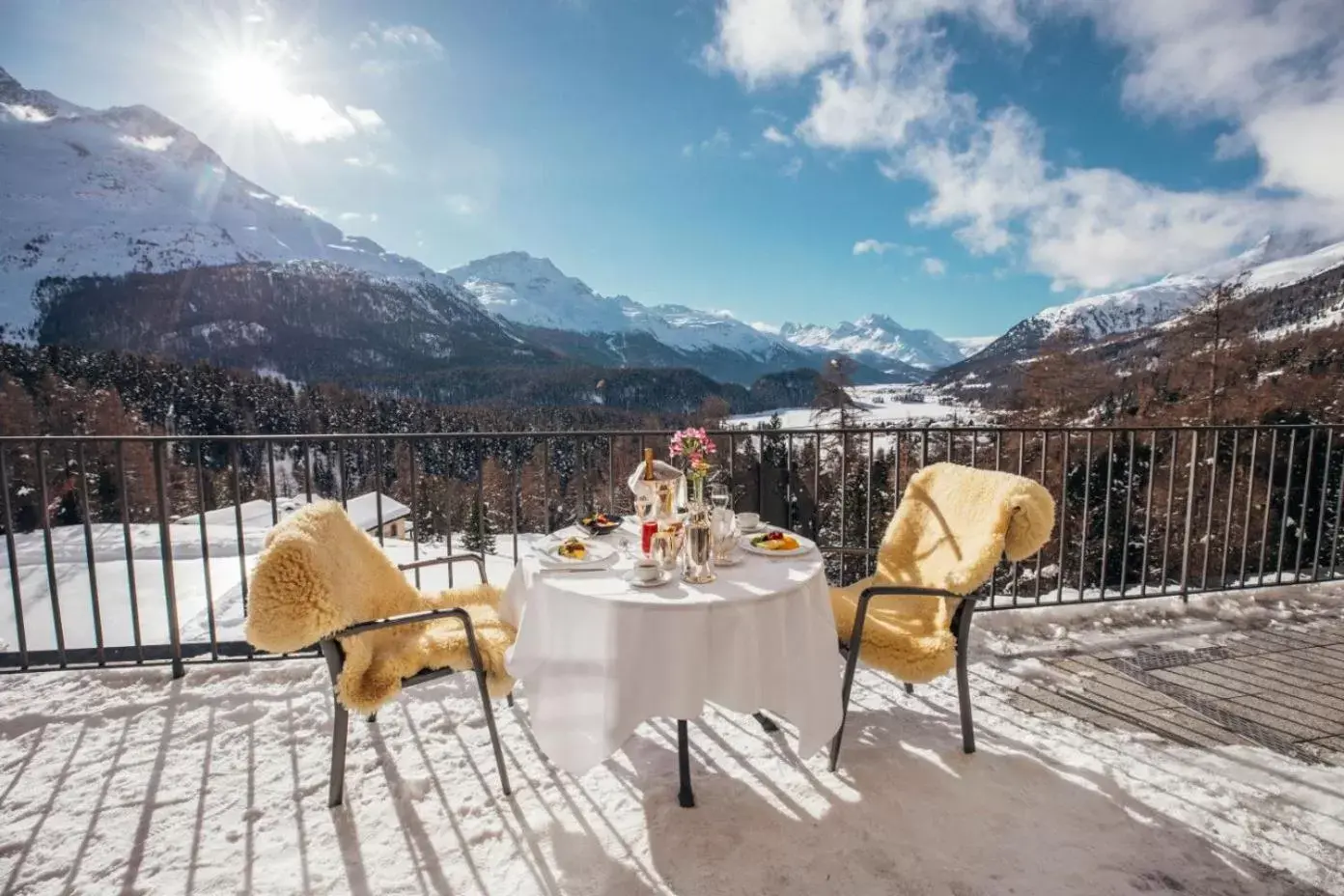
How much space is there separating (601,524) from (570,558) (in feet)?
1.44

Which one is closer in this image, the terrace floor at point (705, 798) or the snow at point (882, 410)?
the terrace floor at point (705, 798)

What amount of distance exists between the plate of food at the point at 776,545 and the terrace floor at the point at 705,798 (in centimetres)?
77

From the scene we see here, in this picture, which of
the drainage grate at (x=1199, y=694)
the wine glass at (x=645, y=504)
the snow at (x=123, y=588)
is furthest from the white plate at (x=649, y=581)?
the drainage grate at (x=1199, y=694)

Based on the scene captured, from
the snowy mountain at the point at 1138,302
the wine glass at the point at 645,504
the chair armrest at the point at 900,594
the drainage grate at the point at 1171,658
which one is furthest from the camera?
the snowy mountain at the point at 1138,302

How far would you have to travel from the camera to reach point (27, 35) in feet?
33.8

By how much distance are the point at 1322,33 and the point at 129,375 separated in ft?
158

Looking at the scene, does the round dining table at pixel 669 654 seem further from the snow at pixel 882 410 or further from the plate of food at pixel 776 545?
the snow at pixel 882 410

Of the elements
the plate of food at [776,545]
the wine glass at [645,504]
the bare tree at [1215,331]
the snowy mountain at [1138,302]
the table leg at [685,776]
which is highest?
the snowy mountain at [1138,302]

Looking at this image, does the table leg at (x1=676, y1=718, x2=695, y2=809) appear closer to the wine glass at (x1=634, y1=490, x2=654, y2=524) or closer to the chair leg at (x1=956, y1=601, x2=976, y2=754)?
the wine glass at (x1=634, y1=490, x2=654, y2=524)

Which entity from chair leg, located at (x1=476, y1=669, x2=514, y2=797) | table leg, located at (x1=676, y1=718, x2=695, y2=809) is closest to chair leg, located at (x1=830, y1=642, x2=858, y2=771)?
table leg, located at (x1=676, y1=718, x2=695, y2=809)

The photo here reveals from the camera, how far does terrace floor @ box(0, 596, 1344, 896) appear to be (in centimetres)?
160

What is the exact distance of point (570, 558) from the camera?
1.90 metres

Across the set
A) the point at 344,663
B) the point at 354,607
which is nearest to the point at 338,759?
the point at 344,663

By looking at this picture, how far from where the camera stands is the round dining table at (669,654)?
1560mm
